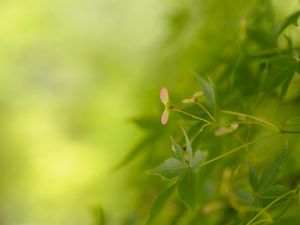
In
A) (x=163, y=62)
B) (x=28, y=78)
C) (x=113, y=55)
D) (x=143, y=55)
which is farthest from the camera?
(x=28, y=78)

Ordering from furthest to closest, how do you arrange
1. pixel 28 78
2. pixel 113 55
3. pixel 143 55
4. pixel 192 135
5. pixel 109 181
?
pixel 28 78 → pixel 113 55 → pixel 143 55 → pixel 109 181 → pixel 192 135

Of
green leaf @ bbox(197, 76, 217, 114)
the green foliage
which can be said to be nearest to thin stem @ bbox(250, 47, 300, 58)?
the green foliage

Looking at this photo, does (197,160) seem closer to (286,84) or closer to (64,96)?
(286,84)

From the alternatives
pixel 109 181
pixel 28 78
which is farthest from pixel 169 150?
pixel 28 78

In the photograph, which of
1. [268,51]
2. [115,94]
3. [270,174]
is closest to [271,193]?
[270,174]

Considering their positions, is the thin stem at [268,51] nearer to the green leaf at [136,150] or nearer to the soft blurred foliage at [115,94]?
the soft blurred foliage at [115,94]

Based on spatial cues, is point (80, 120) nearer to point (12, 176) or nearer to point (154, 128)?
point (12, 176)
